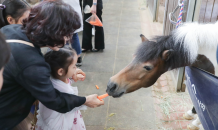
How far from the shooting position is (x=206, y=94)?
4.57 ft

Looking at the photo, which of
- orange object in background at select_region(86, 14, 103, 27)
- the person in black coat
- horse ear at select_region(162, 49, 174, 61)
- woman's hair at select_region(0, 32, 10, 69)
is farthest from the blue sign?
the person in black coat

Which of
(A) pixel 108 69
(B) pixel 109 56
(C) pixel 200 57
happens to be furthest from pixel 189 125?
(B) pixel 109 56

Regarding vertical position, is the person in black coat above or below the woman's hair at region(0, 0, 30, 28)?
below

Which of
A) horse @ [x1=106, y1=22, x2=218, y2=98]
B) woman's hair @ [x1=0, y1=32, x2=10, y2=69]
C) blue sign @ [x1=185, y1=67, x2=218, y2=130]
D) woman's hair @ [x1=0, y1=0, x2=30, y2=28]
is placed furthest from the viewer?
woman's hair @ [x1=0, y1=0, x2=30, y2=28]

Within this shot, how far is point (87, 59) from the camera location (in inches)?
158

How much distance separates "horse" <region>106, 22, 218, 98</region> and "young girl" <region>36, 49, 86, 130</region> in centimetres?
40

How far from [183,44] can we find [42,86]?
114 centimetres

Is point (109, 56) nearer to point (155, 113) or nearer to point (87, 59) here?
point (87, 59)

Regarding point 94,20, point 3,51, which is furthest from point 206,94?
point 94,20

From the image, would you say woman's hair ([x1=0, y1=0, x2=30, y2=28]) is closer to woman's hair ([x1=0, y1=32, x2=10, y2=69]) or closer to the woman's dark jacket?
the woman's dark jacket

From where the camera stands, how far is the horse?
1.48 metres

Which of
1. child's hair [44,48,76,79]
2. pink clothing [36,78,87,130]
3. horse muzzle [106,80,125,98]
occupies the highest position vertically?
child's hair [44,48,76,79]

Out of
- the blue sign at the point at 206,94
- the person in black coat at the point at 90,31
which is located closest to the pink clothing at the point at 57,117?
the blue sign at the point at 206,94

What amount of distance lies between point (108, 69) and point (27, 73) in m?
2.68
